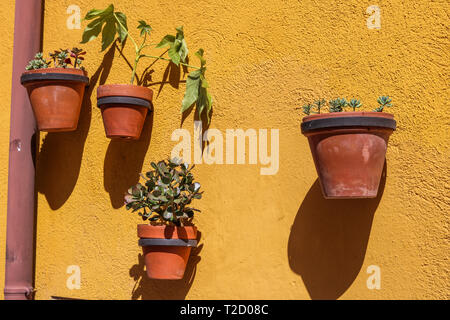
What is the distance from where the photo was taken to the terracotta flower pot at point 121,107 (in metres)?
2.52

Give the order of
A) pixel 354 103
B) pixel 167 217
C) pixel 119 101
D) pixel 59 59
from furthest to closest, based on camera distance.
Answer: pixel 59 59 < pixel 119 101 < pixel 167 217 < pixel 354 103

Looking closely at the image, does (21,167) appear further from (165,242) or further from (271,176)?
(271,176)

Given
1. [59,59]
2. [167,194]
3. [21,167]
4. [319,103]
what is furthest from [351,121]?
[21,167]

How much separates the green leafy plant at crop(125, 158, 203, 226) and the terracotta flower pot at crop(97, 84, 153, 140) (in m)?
0.24

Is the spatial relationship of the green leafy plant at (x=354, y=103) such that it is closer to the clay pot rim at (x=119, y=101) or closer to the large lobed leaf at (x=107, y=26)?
the clay pot rim at (x=119, y=101)

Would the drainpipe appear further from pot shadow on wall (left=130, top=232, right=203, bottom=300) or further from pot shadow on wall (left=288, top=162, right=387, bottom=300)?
pot shadow on wall (left=288, top=162, right=387, bottom=300)

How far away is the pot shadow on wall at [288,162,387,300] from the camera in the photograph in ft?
7.78

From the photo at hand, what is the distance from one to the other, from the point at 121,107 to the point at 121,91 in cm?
7

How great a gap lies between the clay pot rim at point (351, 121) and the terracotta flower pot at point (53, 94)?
1125mm

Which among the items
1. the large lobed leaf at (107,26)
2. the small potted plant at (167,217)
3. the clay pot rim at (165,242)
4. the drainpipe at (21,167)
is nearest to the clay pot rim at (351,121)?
the small potted plant at (167,217)

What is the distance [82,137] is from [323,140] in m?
1.25

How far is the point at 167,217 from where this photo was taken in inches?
92.8

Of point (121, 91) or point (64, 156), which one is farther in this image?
point (64, 156)

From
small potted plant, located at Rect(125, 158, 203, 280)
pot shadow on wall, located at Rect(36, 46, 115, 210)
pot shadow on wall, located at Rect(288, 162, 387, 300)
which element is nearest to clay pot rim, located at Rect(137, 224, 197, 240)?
small potted plant, located at Rect(125, 158, 203, 280)
